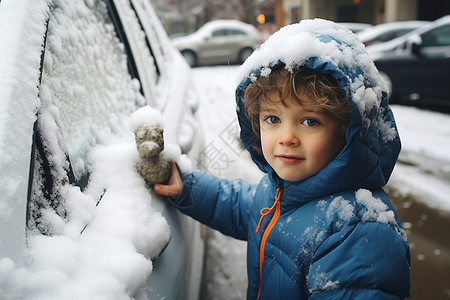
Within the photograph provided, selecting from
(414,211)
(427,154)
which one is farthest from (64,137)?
(427,154)

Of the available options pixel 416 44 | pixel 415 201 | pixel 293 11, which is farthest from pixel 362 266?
pixel 293 11

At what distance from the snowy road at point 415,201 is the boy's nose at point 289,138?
2.45 ft

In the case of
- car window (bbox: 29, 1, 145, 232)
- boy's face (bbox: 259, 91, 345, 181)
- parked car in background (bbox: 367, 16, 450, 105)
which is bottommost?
parked car in background (bbox: 367, 16, 450, 105)

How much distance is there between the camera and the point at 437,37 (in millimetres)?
6590

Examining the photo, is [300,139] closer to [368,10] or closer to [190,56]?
[190,56]

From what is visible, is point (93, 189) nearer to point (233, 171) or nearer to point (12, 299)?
point (12, 299)

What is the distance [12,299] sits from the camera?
664 millimetres

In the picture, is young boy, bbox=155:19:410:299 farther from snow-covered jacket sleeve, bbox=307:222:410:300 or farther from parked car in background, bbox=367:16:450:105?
parked car in background, bbox=367:16:450:105

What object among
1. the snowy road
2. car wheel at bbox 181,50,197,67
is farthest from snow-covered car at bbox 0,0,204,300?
car wheel at bbox 181,50,197,67

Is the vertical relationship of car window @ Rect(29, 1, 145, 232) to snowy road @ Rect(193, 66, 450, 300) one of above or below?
above

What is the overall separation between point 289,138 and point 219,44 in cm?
1400

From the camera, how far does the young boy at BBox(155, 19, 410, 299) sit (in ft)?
3.43

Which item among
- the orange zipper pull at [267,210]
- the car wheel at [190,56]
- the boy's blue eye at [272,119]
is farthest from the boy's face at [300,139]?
the car wheel at [190,56]

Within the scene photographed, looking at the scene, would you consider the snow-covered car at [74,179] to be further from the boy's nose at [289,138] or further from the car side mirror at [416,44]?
the car side mirror at [416,44]
